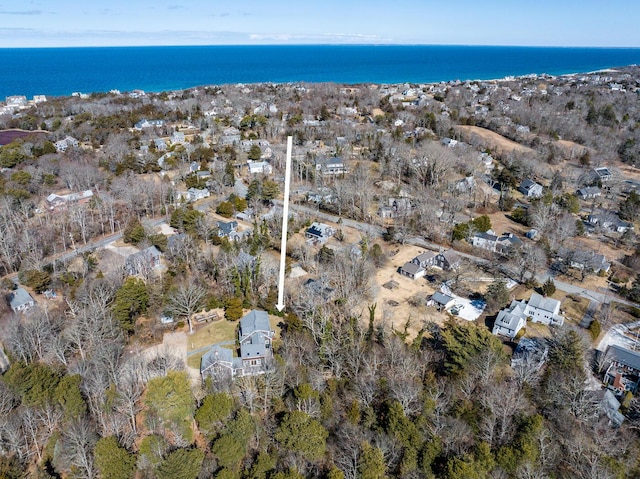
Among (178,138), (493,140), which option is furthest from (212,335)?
(493,140)

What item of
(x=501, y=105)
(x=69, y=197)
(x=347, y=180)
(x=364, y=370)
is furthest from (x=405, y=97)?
(x=364, y=370)

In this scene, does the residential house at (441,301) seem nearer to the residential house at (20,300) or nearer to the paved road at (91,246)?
the paved road at (91,246)

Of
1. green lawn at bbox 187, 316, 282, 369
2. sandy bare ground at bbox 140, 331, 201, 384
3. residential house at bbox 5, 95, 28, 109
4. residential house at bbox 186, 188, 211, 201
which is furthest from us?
residential house at bbox 5, 95, 28, 109

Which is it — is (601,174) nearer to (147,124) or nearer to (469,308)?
(469,308)

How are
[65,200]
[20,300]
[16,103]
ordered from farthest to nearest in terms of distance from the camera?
[16,103]
[65,200]
[20,300]

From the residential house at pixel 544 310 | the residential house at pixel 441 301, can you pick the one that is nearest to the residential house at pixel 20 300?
the residential house at pixel 441 301

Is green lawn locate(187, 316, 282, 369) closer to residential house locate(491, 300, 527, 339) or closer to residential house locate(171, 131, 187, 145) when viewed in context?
residential house locate(491, 300, 527, 339)

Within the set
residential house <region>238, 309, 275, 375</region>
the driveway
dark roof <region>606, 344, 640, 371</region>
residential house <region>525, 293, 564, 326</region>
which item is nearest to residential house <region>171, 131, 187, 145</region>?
residential house <region>238, 309, 275, 375</region>
